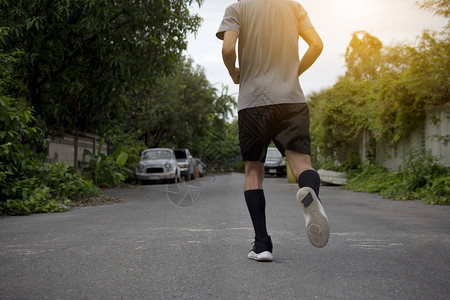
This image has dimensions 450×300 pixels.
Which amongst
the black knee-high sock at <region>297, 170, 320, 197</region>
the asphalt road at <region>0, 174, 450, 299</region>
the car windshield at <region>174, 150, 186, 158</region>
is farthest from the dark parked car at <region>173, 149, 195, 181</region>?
the black knee-high sock at <region>297, 170, 320, 197</region>

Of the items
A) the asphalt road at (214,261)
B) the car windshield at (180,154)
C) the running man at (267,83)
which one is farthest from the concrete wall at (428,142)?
the car windshield at (180,154)

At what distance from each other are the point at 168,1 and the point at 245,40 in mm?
7953

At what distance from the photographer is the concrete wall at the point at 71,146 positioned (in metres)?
13.5

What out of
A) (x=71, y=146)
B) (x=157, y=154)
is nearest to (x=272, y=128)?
(x=71, y=146)

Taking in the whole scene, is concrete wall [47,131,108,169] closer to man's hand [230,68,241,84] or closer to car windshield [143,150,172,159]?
car windshield [143,150,172,159]

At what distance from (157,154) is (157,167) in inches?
52.0

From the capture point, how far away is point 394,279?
2980mm

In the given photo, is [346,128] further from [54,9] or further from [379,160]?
[54,9]

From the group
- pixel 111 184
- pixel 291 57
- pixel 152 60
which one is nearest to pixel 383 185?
pixel 152 60

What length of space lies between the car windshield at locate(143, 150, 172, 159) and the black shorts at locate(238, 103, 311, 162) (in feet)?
54.6

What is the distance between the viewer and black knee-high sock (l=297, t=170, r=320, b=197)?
10.4ft

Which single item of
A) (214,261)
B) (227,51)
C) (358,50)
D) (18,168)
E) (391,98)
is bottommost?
(214,261)

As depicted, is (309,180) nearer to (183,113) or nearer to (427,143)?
(427,143)

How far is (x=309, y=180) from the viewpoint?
318 centimetres
